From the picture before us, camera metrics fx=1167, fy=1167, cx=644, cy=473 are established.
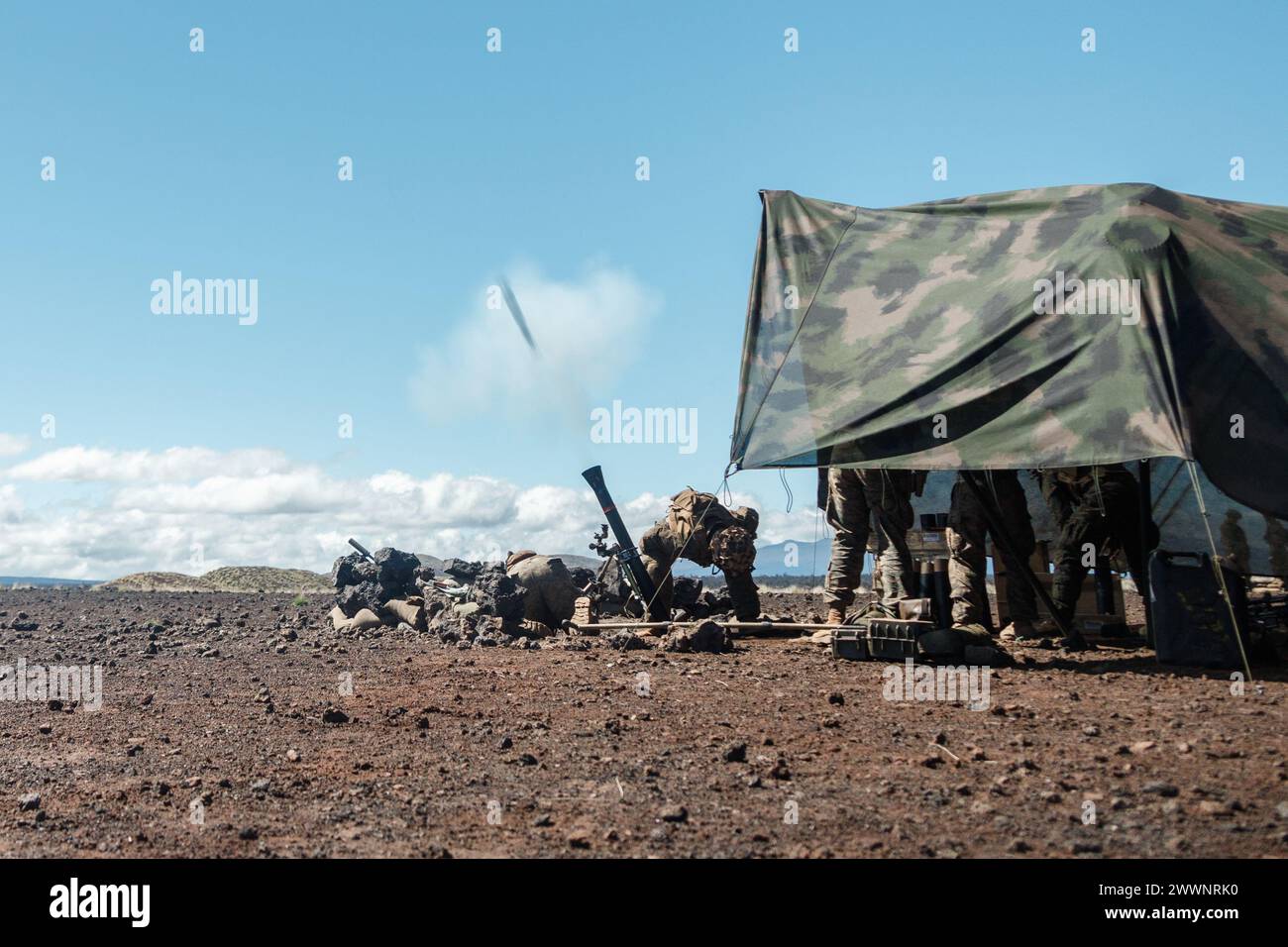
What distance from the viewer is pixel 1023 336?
11055 millimetres

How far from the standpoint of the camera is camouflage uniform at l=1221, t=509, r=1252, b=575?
11703 millimetres

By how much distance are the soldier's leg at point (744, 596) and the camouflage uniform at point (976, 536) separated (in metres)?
4.15

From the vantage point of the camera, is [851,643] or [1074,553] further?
[1074,553]

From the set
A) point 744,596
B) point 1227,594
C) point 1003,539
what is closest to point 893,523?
point 1003,539

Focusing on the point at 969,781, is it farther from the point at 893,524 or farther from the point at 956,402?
the point at 893,524

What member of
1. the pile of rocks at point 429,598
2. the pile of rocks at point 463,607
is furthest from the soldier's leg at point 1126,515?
the pile of rocks at point 429,598

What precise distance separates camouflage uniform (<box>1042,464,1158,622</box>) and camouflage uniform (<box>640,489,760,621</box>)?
4.78 m

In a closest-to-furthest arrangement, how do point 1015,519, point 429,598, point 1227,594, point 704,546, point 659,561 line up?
1. point 1227,594
2. point 1015,519
3. point 704,546
4. point 659,561
5. point 429,598

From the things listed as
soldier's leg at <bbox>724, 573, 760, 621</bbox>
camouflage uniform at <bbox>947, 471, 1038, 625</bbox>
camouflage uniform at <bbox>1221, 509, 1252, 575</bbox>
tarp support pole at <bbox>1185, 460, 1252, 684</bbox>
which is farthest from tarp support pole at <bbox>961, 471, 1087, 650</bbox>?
soldier's leg at <bbox>724, 573, 760, 621</bbox>

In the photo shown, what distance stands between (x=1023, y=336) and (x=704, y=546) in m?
6.51

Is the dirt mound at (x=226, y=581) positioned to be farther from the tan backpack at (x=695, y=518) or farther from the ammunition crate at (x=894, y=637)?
the ammunition crate at (x=894, y=637)

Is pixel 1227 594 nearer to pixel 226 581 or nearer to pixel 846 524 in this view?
pixel 846 524

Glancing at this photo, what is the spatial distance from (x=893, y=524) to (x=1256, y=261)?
448cm
